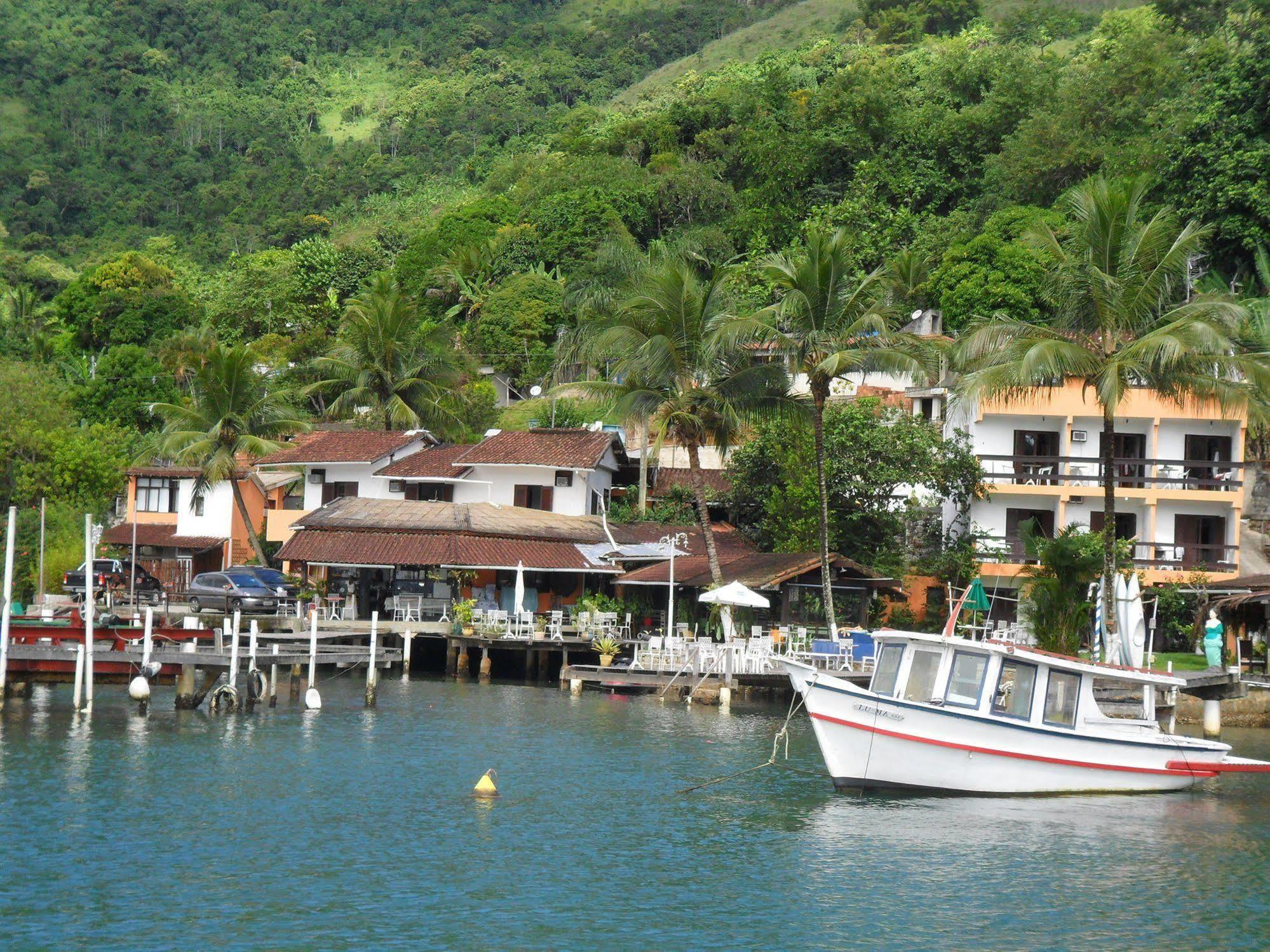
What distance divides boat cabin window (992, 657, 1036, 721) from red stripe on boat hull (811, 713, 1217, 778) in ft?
2.37

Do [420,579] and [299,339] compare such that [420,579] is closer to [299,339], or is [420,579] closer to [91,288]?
[299,339]

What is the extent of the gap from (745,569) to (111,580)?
23992 millimetres

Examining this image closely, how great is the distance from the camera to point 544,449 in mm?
53625

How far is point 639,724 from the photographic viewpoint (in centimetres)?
3619

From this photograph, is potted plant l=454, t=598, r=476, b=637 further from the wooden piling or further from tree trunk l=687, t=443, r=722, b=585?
the wooden piling

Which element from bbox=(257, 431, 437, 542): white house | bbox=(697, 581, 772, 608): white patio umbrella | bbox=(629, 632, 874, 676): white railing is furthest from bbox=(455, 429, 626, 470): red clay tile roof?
bbox=(697, 581, 772, 608): white patio umbrella

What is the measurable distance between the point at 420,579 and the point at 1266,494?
97.5 ft

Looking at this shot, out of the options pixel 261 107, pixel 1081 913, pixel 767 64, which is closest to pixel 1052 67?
pixel 767 64

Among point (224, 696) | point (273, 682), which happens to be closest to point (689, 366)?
point (273, 682)

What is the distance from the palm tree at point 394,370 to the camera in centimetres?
6003

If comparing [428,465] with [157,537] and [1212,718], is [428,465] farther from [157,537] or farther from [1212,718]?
[1212,718]

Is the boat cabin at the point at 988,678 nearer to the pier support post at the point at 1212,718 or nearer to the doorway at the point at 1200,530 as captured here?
the pier support post at the point at 1212,718

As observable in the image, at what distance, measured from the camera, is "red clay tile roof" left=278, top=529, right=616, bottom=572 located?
1859 inches

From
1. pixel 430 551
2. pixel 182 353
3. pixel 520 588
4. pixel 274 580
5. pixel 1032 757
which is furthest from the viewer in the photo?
pixel 182 353
